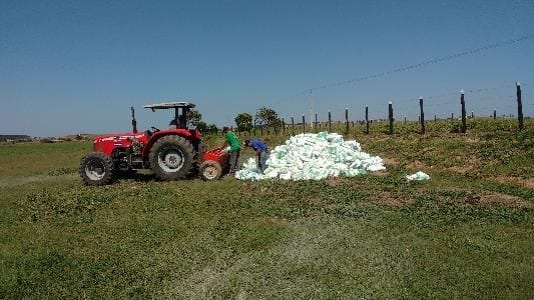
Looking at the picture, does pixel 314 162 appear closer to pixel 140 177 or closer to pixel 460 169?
pixel 460 169

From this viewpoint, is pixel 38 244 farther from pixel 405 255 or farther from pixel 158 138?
pixel 158 138

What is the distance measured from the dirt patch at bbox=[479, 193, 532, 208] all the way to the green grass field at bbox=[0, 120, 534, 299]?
51mm

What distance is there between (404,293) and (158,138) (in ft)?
36.6

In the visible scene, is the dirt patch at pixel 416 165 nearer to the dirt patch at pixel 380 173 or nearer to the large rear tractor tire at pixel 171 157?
the dirt patch at pixel 380 173

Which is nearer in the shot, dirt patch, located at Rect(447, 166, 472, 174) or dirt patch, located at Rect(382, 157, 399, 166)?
dirt patch, located at Rect(447, 166, 472, 174)

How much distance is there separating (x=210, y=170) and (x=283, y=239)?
6.91 metres

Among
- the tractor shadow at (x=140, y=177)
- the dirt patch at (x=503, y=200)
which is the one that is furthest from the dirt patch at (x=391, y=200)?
the tractor shadow at (x=140, y=177)

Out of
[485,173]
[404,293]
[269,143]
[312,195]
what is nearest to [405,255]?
[404,293]

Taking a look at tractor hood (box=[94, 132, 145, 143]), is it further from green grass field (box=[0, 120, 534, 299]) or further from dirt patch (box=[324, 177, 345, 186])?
dirt patch (box=[324, 177, 345, 186])

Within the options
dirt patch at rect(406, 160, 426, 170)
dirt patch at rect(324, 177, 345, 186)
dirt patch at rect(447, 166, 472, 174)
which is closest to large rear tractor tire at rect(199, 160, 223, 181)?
dirt patch at rect(324, 177, 345, 186)

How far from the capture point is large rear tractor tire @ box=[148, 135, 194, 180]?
15.3m

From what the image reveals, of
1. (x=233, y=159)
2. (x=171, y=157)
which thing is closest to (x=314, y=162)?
(x=233, y=159)

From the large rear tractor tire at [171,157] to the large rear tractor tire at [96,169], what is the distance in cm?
137

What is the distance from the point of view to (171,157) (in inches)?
612
